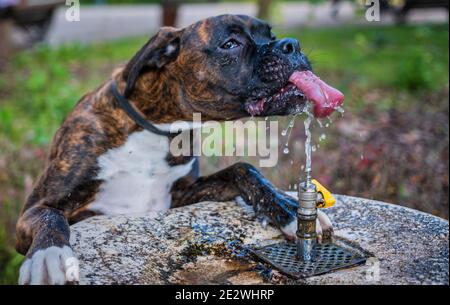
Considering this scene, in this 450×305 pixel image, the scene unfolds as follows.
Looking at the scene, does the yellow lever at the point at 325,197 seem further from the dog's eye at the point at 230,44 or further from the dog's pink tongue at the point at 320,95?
the dog's eye at the point at 230,44

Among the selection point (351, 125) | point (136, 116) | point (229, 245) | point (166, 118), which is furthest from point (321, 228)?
point (351, 125)

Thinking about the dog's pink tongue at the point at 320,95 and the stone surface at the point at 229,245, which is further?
the dog's pink tongue at the point at 320,95

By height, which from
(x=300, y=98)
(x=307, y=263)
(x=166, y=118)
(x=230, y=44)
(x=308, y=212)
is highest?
(x=230, y=44)

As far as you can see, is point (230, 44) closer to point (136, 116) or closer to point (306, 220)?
point (136, 116)

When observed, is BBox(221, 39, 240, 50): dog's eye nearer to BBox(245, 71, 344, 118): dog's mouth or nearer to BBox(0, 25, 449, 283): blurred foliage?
BBox(245, 71, 344, 118): dog's mouth

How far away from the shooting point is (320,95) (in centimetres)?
278

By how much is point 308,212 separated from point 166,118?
1.03m

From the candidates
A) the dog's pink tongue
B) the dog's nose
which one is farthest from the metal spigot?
the dog's nose

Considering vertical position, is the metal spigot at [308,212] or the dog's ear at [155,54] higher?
the dog's ear at [155,54]

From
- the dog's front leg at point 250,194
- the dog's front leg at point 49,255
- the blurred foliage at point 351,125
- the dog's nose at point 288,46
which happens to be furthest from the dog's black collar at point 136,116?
the blurred foliage at point 351,125

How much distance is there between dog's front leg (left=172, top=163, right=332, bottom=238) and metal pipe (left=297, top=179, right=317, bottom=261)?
0.21m

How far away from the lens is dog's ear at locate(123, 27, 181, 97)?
3344mm

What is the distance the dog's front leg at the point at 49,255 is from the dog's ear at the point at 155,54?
808 millimetres

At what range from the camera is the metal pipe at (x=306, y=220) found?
8.95 ft
